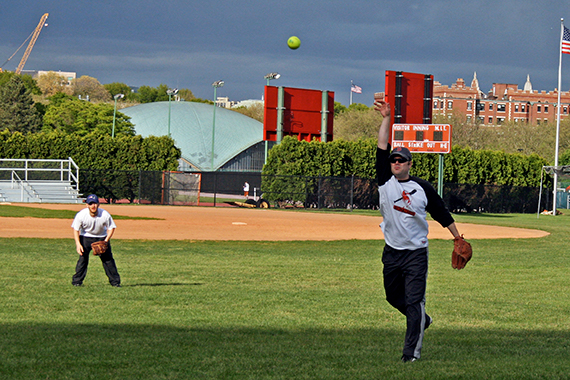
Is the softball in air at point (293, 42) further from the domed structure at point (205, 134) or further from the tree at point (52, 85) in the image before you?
the tree at point (52, 85)

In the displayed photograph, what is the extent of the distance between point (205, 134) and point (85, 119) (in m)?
17.6

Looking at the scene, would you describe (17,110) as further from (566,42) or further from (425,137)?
(425,137)

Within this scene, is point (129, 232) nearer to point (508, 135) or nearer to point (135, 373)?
point (135, 373)

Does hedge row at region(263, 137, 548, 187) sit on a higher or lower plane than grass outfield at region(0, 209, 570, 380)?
higher

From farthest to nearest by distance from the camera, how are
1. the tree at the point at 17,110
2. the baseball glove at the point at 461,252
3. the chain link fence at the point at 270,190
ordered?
1. the tree at the point at 17,110
2. the chain link fence at the point at 270,190
3. the baseball glove at the point at 461,252

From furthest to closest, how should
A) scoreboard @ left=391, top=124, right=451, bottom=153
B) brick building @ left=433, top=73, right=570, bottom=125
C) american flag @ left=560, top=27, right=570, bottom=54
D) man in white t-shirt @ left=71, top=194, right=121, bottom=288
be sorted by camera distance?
brick building @ left=433, top=73, right=570, bottom=125 → american flag @ left=560, top=27, right=570, bottom=54 → scoreboard @ left=391, top=124, right=451, bottom=153 → man in white t-shirt @ left=71, top=194, right=121, bottom=288

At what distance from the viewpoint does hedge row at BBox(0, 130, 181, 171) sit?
47.7m

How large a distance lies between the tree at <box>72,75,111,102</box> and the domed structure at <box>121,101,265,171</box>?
62.1 m

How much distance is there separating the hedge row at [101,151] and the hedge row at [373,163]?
25.4ft

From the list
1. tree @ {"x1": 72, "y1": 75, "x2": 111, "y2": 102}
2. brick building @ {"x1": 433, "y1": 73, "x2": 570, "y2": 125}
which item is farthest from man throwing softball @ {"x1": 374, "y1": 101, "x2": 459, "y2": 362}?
tree @ {"x1": 72, "y1": 75, "x2": 111, "y2": 102}

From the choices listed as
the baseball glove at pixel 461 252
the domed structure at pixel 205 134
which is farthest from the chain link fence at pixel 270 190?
the domed structure at pixel 205 134

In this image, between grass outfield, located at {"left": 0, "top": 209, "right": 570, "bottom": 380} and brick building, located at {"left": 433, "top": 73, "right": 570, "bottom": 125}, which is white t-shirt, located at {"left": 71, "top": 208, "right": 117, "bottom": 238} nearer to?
→ grass outfield, located at {"left": 0, "top": 209, "right": 570, "bottom": 380}

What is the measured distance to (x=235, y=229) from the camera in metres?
26.3

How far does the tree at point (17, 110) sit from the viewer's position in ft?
339
